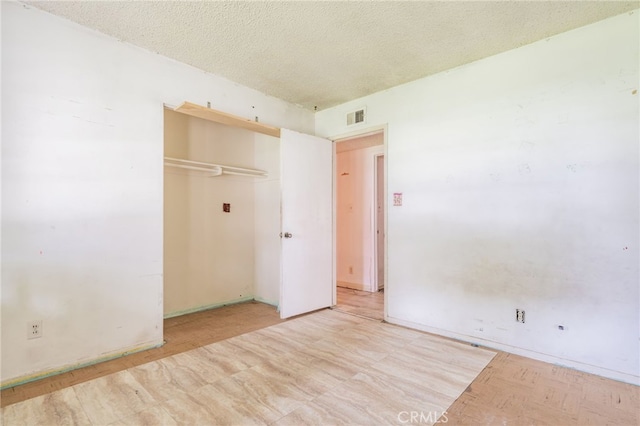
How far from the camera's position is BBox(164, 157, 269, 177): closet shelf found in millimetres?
3503

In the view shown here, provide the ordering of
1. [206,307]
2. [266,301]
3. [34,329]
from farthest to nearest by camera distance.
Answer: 1. [266,301]
2. [206,307]
3. [34,329]

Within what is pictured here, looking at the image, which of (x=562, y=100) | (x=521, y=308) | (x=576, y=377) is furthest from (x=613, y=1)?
(x=576, y=377)

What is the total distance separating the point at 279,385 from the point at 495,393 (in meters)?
1.44

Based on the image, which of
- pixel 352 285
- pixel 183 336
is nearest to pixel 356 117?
pixel 352 285

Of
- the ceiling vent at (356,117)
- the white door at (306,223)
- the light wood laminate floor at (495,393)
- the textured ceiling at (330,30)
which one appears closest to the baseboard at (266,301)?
the white door at (306,223)

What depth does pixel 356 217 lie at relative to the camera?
5.36m

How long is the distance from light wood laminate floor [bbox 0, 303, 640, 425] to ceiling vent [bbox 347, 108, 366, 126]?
8.80ft

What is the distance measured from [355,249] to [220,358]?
3200 mm

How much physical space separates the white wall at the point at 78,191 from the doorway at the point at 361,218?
2.86m

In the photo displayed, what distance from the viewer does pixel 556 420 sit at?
1.78 m

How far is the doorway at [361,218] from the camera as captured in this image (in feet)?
16.7

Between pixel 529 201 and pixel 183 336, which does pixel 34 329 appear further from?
pixel 529 201

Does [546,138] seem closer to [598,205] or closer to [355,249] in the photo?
[598,205]

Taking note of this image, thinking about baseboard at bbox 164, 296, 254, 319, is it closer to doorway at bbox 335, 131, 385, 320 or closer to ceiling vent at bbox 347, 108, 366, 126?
doorway at bbox 335, 131, 385, 320
